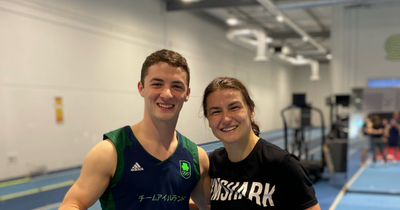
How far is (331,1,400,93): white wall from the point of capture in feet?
23.2

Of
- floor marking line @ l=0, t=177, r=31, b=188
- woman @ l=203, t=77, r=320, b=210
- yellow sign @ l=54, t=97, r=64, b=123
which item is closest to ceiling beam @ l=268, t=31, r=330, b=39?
yellow sign @ l=54, t=97, r=64, b=123

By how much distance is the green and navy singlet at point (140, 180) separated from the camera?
160 cm

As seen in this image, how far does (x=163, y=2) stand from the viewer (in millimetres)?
10070

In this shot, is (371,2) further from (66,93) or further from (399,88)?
(66,93)

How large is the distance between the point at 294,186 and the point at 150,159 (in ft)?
2.36

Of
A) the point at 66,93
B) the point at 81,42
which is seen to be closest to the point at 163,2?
the point at 81,42

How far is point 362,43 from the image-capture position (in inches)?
288

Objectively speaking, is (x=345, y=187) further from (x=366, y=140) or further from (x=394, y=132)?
(x=394, y=132)

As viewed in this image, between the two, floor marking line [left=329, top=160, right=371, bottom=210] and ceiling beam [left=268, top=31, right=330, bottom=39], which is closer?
floor marking line [left=329, top=160, right=371, bottom=210]

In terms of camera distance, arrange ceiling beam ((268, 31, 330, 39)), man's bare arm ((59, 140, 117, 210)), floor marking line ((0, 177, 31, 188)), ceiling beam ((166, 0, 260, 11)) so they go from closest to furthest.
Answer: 1. man's bare arm ((59, 140, 117, 210))
2. floor marking line ((0, 177, 31, 188))
3. ceiling beam ((166, 0, 260, 11))
4. ceiling beam ((268, 31, 330, 39))

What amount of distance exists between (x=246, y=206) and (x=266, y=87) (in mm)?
A: 18660

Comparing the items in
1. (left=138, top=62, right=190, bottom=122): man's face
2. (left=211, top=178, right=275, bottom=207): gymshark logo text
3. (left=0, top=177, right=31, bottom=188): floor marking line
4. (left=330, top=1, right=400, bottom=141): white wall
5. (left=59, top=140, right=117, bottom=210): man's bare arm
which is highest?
(left=330, top=1, right=400, bottom=141): white wall

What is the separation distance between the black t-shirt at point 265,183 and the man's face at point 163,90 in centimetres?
44

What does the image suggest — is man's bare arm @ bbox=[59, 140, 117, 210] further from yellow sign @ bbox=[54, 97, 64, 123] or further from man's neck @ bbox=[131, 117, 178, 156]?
yellow sign @ bbox=[54, 97, 64, 123]
